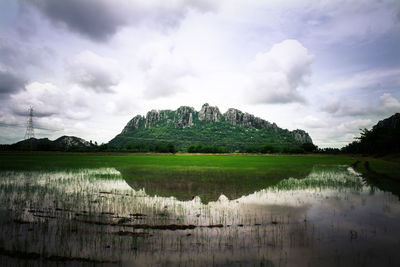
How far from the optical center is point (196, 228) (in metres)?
9.19

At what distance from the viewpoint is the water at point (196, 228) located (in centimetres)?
661

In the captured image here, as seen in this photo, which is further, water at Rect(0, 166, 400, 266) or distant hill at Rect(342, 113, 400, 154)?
distant hill at Rect(342, 113, 400, 154)

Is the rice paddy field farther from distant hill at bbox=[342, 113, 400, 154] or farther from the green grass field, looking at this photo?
distant hill at bbox=[342, 113, 400, 154]

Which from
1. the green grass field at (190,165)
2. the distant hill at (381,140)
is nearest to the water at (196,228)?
the green grass field at (190,165)

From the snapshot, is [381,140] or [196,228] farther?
[381,140]

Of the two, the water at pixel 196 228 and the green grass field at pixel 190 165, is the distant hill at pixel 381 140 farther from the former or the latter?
the water at pixel 196 228

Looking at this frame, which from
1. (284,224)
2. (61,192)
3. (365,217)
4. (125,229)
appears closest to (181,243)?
(125,229)

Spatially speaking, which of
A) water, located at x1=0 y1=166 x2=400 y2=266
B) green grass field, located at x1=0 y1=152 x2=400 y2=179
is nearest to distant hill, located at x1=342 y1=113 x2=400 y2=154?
green grass field, located at x1=0 y1=152 x2=400 y2=179

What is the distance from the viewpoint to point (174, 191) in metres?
16.8

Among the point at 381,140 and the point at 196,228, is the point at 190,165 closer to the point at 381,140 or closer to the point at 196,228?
the point at 196,228

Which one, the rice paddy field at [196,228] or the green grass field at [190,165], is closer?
the rice paddy field at [196,228]

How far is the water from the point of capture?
661 centimetres

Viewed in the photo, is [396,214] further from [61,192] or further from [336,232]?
[61,192]

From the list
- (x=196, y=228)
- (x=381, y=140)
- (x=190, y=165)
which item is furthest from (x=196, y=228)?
(x=381, y=140)
